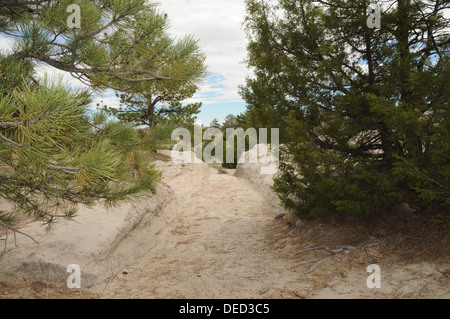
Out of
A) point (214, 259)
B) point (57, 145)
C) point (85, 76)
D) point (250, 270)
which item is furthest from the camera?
point (214, 259)

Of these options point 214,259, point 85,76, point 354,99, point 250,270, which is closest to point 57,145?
point 85,76

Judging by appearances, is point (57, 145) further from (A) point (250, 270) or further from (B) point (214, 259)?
(B) point (214, 259)

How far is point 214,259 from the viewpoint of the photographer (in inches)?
217

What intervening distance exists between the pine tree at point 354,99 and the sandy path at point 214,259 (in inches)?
51.4

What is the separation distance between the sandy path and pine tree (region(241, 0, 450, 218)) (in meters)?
1.30

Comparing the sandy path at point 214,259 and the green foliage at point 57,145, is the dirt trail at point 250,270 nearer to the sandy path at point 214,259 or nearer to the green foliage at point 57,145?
the sandy path at point 214,259

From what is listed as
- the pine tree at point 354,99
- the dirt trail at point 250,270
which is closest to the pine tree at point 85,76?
the dirt trail at point 250,270

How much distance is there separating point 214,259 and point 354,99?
11.1ft

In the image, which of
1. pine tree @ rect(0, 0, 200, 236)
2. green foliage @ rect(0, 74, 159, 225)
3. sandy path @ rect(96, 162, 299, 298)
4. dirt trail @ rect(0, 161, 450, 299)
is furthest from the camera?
sandy path @ rect(96, 162, 299, 298)

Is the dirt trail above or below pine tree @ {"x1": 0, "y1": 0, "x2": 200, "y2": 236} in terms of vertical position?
below

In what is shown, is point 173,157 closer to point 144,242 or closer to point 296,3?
point 144,242

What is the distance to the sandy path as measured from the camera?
4309mm

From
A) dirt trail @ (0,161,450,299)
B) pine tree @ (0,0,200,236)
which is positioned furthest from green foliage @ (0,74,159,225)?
dirt trail @ (0,161,450,299)

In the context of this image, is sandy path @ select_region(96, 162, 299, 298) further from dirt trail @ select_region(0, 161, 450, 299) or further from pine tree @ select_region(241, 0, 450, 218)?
pine tree @ select_region(241, 0, 450, 218)
